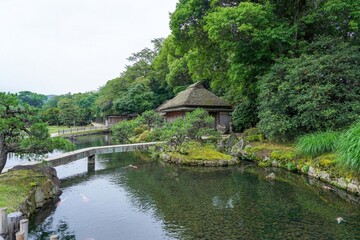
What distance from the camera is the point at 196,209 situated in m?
7.94

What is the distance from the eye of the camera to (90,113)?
54.8 metres

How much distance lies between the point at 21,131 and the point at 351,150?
33.7ft

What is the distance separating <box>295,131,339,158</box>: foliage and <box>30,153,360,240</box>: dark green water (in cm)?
125

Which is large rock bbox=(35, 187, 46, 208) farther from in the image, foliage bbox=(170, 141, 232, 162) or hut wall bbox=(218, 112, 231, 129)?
hut wall bbox=(218, 112, 231, 129)

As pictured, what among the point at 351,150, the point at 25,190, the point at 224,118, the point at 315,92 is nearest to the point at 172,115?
the point at 224,118

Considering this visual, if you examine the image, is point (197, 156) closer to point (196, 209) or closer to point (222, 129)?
point (196, 209)

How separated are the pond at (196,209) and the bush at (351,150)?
3.71 feet

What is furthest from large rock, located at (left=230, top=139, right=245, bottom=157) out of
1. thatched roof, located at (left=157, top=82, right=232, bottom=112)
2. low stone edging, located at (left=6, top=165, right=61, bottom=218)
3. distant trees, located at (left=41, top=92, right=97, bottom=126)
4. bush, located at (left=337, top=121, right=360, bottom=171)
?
distant trees, located at (left=41, top=92, right=97, bottom=126)

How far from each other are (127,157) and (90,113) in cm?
3968

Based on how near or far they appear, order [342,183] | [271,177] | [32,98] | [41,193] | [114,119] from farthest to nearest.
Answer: [32,98], [114,119], [271,177], [342,183], [41,193]

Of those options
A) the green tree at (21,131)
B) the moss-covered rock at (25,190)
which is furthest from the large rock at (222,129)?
the green tree at (21,131)

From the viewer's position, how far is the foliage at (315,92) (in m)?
12.2

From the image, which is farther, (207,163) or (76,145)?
(76,145)

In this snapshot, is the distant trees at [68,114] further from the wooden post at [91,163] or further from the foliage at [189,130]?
the foliage at [189,130]
